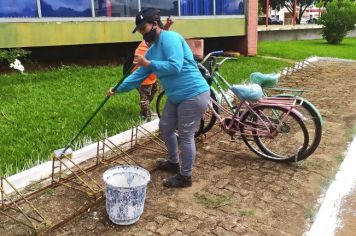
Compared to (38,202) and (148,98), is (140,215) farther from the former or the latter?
(148,98)

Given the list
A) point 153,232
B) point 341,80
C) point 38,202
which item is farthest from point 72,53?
point 153,232

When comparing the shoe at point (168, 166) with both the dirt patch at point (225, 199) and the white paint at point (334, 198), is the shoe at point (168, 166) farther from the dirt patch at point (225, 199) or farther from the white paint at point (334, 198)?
the white paint at point (334, 198)

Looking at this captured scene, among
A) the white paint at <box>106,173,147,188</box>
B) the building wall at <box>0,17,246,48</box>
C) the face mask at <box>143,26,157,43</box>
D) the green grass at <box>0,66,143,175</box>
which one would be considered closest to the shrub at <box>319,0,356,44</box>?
the building wall at <box>0,17,246,48</box>

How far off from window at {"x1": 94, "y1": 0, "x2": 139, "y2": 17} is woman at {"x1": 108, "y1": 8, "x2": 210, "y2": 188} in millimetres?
6739

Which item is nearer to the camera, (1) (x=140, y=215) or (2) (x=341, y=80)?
(1) (x=140, y=215)

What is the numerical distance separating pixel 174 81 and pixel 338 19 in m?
19.7

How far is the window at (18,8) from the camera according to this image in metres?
8.62

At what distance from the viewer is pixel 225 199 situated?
3850 mm

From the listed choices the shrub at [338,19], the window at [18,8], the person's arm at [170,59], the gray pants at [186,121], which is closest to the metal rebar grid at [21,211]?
the gray pants at [186,121]

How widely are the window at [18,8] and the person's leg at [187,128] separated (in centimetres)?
641

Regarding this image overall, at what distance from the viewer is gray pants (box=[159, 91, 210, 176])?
148 inches

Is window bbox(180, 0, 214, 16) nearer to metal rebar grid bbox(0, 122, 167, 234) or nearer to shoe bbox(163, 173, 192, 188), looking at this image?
metal rebar grid bbox(0, 122, 167, 234)

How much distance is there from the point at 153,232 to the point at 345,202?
192 centimetres

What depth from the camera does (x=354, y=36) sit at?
28.6 meters
